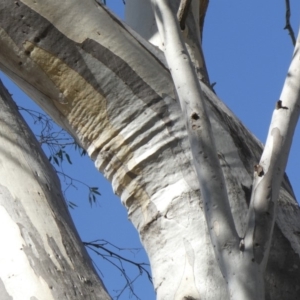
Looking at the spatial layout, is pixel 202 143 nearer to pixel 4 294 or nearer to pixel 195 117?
pixel 195 117

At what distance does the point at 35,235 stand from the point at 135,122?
0.78 feet

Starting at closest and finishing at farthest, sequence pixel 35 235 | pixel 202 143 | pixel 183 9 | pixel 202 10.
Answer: pixel 202 143 → pixel 35 235 → pixel 183 9 → pixel 202 10

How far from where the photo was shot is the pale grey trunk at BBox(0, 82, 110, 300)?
3.23 ft

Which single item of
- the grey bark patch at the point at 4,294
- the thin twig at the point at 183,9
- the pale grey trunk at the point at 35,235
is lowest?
the grey bark patch at the point at 4,294

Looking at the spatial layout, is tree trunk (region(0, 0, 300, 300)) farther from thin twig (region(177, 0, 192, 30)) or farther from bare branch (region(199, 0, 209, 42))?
bare branch (region(199, 0, 209, 42))

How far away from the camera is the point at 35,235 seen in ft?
3.43

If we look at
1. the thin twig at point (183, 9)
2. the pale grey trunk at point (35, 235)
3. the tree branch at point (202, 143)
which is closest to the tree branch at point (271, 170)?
the tree branch at point (202, 143)

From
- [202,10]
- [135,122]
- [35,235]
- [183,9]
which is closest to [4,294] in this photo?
[35,235]

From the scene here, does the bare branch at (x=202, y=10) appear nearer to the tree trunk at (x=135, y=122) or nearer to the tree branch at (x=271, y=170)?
the tree trunk at (x=135, y=122)

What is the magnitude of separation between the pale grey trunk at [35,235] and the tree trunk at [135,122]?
88 mm

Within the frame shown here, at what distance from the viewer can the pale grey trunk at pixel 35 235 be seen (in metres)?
0.98

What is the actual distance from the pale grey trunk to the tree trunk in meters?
0.09

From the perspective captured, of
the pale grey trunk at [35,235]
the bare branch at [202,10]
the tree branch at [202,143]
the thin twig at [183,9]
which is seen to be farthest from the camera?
the bare branch at [202,10]

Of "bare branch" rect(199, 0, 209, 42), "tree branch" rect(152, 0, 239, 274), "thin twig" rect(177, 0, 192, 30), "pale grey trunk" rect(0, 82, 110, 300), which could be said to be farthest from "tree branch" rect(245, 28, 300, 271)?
"bare branch" rect(199, 0, 209, 42)
